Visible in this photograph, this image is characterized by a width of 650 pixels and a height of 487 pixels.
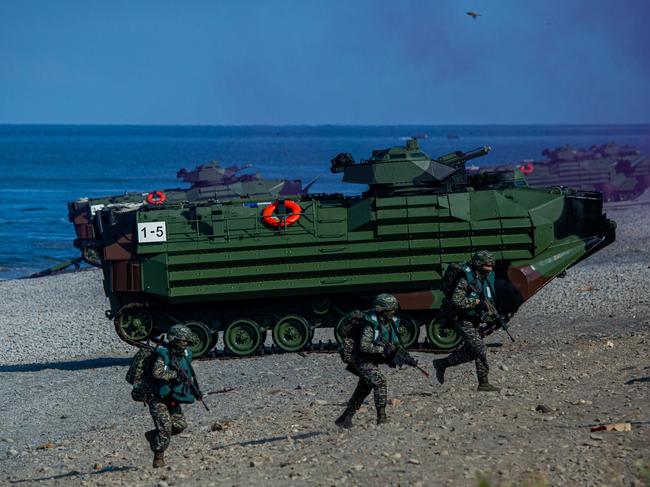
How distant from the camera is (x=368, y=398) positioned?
17797 mm

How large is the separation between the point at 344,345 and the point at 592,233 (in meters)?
9.67

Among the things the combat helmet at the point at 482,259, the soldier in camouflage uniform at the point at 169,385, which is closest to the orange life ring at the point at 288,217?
the combat helmet at the point at 482,259

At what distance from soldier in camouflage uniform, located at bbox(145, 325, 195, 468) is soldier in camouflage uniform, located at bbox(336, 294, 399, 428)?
2088mm

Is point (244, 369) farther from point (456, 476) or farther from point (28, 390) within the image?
point (456, 476)

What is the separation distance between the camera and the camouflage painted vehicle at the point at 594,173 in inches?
2429

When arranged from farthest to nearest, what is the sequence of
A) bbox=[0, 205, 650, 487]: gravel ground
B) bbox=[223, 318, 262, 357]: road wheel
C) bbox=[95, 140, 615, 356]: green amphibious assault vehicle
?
bbox=[223, 318, 262, 357]: road wheel, bbox=[95, 140, 615, 356]: green amphibious assault vehicle, bbox=[0, 205, 650, 487]: gravel ground

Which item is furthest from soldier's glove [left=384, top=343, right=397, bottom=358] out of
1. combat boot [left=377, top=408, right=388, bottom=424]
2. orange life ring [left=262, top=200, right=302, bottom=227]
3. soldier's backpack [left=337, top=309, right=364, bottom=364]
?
orange life ring [left=262, top=200, right=302, bottom=227]

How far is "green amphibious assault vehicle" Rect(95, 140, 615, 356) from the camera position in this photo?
22.5m

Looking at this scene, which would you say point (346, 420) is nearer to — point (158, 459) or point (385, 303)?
point (385, 303)

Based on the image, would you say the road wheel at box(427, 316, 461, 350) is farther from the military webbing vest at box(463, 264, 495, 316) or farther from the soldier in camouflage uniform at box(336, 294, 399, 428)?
the soldier in camouflage uniform at box(336, 294, 399, 428)

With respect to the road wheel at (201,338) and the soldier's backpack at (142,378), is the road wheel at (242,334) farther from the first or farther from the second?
the soldier's backpack at (142,378)

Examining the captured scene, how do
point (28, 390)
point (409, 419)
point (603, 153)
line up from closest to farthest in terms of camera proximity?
point (409, 419) < point (28, 390) < point (603, 153)

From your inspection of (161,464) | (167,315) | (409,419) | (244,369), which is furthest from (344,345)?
(167,315)

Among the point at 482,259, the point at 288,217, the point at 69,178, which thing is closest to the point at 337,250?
the point at 288,217
